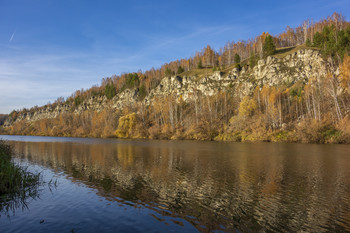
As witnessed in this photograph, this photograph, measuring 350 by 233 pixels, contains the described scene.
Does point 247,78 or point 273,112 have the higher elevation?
point 247,78

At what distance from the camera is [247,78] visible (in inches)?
4377

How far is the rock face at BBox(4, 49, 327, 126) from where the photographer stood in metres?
90.4

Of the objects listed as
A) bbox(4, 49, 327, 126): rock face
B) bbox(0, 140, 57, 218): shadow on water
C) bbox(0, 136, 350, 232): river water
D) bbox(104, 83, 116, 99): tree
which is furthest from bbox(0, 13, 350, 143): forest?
bbox(0, 140, 57, 218): shadow on water

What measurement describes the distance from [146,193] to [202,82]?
118 meters

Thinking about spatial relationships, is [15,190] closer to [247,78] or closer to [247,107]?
[247,107]

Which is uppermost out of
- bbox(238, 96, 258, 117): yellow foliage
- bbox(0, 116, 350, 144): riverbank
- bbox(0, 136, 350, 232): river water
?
bbox(238, 96, 258, 117): yellow foliage

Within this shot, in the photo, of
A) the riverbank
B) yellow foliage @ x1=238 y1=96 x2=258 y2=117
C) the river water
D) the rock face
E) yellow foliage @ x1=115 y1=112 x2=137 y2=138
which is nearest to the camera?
the river water

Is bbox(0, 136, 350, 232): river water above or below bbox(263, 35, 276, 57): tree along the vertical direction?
below

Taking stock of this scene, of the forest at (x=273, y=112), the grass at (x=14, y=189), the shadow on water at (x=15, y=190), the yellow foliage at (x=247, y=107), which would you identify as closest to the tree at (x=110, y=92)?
the forest at (x=273, y=112)

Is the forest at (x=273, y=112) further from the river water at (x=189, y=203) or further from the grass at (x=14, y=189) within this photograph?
the grass at (x=14, y=189)

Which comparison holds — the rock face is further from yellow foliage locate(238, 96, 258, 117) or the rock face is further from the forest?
yellow foliage locate(238, 96, 258, 117)

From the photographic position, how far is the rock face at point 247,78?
297ft

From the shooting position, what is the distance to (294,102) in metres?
76.9

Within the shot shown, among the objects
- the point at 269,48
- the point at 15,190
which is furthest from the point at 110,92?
the point at 15,190
